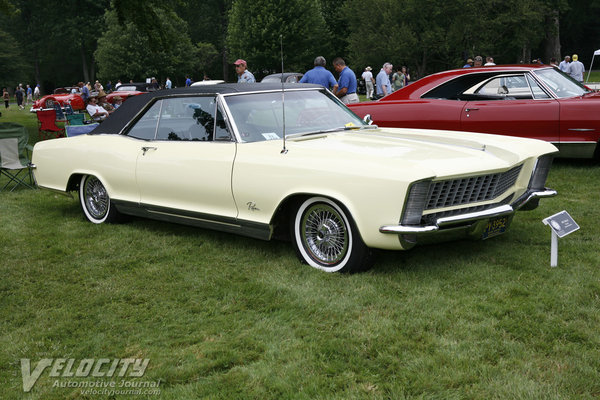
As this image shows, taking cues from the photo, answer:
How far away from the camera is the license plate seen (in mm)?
4715

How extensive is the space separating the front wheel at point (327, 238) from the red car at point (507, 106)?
4411 mm

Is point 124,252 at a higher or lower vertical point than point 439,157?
lower

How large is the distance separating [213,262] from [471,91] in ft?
17.4

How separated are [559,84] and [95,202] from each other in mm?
6356

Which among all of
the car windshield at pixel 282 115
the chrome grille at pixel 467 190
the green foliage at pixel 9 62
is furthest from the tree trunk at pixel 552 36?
the green foliage at pixel 9 62

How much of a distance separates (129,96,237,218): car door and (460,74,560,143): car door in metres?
4.31

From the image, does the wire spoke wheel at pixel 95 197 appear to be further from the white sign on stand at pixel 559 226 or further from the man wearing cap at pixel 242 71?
the man wearing cap at pixel 242 71

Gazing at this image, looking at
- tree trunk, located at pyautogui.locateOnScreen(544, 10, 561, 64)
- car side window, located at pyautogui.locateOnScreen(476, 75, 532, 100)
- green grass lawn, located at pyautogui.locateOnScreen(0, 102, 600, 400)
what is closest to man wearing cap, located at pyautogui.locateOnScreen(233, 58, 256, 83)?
car side window, located at pyautogui.locateOnScreen(476, 75, 532, 100)

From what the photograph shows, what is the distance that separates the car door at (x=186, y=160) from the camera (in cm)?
530

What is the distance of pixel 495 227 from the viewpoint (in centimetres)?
479

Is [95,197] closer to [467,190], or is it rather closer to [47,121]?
[467,190]

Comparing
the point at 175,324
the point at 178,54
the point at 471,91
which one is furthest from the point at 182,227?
the point at 178,54

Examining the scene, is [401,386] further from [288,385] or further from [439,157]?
[439,157]

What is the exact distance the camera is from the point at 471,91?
29.4ft
